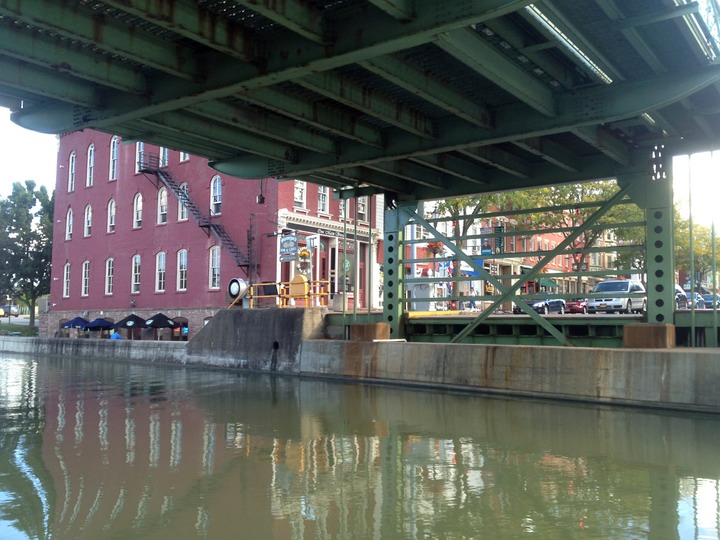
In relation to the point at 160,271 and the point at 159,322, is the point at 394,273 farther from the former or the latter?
the point at 160,271

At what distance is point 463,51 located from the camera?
942cm

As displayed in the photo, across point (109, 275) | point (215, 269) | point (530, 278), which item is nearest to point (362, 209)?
point (215, 269)

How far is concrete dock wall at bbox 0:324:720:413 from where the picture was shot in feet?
40.8

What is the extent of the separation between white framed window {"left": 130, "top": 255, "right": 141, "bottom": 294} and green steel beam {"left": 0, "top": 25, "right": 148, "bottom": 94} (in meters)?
30.1

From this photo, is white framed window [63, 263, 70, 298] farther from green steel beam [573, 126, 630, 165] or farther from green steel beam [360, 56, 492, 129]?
green steel beam [573, 126, 630, 165]

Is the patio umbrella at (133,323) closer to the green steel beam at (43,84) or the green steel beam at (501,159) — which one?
the green steel beam at (501,159)

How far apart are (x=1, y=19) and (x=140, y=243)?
31636 mm

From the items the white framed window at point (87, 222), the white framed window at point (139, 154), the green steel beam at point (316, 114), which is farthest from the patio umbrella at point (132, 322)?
the green steel beam at point (316, 114)

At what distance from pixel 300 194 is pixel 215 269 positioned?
238 inches

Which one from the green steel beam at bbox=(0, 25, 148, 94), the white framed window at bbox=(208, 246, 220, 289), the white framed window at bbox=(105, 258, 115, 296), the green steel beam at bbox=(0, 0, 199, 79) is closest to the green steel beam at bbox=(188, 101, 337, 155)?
the green steel beam at bbox=(0, 25, 148, 94)

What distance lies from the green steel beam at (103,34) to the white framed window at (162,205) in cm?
2897

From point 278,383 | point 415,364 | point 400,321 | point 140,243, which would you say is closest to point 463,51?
point 415,364

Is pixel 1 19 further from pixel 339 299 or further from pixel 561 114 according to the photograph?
pixel 339 299

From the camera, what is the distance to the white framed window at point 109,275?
4172 cm
